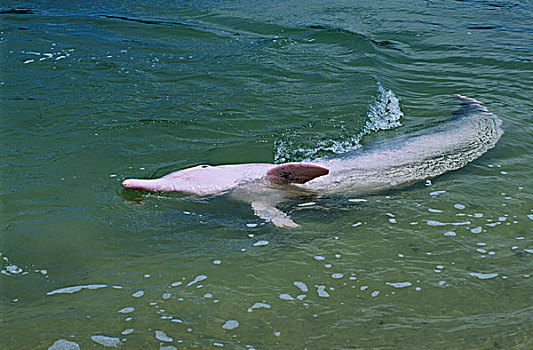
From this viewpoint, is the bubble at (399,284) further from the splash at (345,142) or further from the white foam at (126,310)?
the splash at (345,142)

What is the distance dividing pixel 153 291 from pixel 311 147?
3646mm

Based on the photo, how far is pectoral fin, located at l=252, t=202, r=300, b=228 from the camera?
5.80 m

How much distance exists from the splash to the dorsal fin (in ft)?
3.53

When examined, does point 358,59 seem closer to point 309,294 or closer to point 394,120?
point 394,120

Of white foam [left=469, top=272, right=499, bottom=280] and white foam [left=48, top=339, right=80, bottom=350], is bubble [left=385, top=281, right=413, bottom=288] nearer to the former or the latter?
white foam [left=469, top=272, right=499, bottom=280]

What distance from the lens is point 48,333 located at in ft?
13.5

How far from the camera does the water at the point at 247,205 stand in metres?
4.31

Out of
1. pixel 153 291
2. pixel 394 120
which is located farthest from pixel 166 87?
pixel 153 291

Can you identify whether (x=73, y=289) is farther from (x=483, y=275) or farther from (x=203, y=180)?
(x=483, y=275)

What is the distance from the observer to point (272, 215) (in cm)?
603

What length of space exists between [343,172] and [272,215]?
1.34 metres

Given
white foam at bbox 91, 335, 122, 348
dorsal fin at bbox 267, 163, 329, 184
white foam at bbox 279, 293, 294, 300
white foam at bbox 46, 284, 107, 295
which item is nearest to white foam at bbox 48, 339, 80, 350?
white foam at bbox 91, 335, 122, 348

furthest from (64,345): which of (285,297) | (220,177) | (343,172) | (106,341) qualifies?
(343,172)

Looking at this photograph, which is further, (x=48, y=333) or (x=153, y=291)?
(x=153, y=291)
